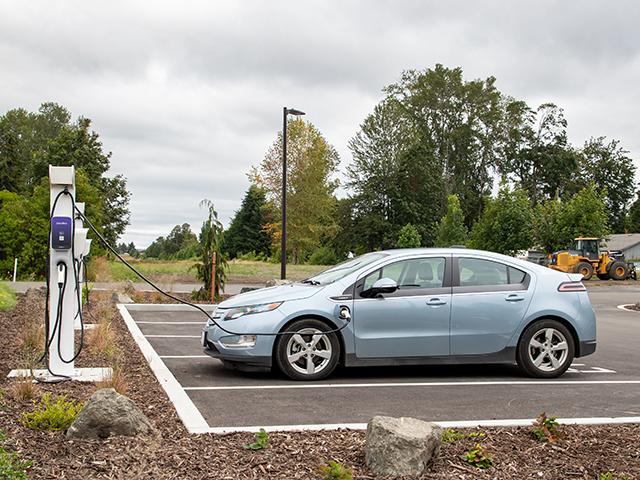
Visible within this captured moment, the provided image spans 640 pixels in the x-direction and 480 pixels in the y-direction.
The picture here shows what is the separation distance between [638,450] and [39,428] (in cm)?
428

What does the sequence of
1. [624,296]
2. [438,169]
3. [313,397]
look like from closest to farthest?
[313,397], [624,296], [438,169]

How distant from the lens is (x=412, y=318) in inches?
332

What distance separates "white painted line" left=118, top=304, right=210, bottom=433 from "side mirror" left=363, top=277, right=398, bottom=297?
7.69 ft

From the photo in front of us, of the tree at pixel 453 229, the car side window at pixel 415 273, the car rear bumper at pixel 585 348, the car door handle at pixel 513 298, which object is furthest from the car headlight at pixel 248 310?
the tree at pixel 453 229

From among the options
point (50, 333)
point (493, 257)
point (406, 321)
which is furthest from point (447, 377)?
point (50, 333)

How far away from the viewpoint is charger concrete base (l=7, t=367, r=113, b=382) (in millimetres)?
7160

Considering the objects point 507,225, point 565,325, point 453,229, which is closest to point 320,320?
point 565,325

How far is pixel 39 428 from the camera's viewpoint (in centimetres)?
535

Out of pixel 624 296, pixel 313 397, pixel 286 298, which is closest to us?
pixel 313 397

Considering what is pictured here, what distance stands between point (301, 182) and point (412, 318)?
5755 centimetres

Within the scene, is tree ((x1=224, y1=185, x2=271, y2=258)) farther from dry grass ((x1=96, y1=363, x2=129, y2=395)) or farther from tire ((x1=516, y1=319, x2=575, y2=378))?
dry grass ((x1=96, y1=363, x2=129, y2=395))

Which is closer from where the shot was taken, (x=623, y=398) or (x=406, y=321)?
(x=623, y=398)

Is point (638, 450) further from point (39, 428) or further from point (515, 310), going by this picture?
point (39, 428)

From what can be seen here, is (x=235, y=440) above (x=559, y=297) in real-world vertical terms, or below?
below
